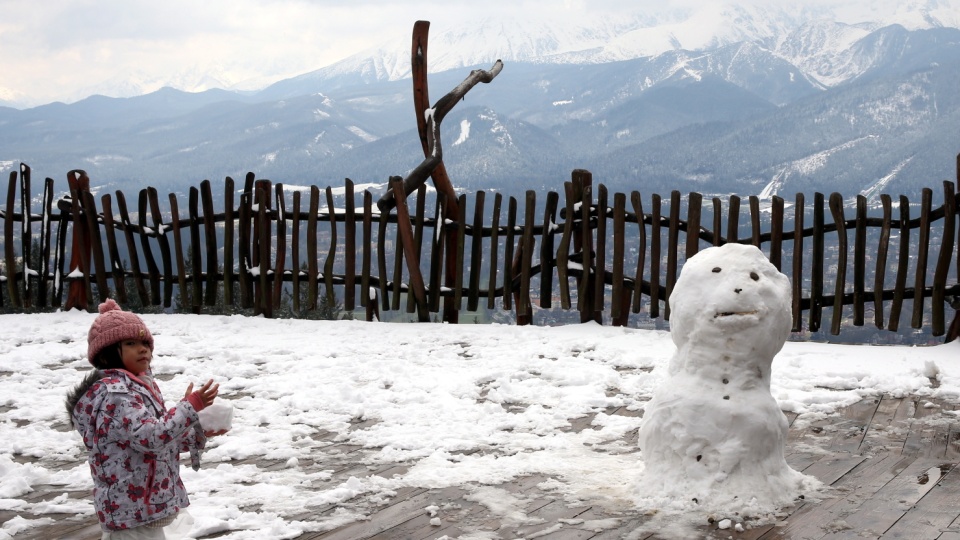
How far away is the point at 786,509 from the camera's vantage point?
4285mm

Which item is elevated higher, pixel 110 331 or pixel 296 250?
pixel 296 250

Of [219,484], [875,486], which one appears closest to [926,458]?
[875,486]

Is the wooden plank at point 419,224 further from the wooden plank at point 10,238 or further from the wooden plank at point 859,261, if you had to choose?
the wooden plank at point 10,238

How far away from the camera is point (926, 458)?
514 centimetres

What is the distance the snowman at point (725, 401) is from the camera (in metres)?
4.35

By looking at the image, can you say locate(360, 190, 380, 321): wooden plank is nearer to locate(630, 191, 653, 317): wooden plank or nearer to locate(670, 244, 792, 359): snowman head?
locate(630, 191, 653, 317): wooden plank

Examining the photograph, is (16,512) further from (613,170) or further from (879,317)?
(613,170)

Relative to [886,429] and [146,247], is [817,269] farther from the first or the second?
[146,247]

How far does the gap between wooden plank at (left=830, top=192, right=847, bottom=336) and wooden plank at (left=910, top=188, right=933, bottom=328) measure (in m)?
0.64

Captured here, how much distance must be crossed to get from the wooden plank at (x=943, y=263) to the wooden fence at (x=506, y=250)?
0.06 ft

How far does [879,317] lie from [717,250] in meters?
5.03

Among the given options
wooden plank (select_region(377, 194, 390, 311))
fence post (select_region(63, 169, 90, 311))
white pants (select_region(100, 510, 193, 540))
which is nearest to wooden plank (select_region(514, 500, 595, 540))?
white pants (select_region(100, 510, 193, 540))

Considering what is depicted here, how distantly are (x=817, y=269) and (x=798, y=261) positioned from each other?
0.20 m

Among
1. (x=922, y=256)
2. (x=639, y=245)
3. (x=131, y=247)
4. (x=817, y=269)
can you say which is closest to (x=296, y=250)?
(x=131, y=247)
